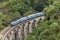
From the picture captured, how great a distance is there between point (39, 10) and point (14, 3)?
5.57m

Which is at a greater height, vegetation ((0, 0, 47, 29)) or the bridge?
vegetation ((0, 0, 47, 29))

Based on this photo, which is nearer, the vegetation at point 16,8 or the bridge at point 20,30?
the bridge at point 20,30

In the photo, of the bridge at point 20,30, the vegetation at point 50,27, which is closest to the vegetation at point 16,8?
the bridge at point 20,30

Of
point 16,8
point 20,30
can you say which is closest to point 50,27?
point 20,30

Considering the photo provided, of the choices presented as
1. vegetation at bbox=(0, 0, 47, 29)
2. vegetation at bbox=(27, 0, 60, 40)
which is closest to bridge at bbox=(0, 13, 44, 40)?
vegetation at bbox=(0, 0, 47, 29)

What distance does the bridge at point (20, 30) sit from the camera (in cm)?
4016

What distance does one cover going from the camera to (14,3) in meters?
48.3

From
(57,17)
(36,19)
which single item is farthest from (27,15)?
(57,17)

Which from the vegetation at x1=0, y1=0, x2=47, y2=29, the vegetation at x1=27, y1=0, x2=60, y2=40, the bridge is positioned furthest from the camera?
the vegetation at x1=0, y1=0, x2=47, y2=29

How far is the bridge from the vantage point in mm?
40156

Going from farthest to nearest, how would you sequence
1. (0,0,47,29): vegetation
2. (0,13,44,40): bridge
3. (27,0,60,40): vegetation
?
(0,0,47,29): vegetation, (0,13,44,40): bridge, (27,0,60,40): vegetation

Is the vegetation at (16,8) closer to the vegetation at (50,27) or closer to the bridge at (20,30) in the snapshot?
the bridge at (20,30)

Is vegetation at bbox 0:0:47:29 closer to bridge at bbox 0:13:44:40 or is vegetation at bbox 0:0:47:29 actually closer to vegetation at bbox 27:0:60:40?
bridge at bbox 0:13:44:40

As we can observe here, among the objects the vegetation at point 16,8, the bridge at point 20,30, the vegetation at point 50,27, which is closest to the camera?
the vegetation at point 50,27
